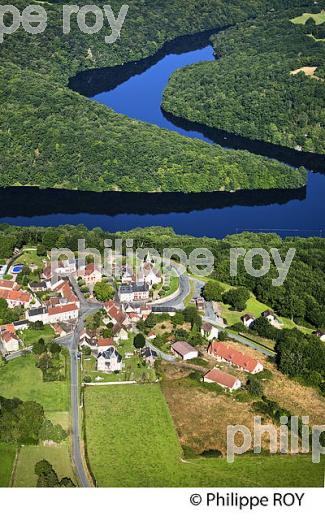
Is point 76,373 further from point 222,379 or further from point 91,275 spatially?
point 91,275

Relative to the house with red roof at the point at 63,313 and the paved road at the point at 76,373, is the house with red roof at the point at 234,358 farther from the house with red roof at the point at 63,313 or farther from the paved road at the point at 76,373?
the house with red roof at the point at 63,313

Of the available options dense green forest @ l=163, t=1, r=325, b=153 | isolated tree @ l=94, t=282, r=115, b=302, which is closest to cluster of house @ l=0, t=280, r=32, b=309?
isolated tree @ l=94, t=282, r=115, b=302

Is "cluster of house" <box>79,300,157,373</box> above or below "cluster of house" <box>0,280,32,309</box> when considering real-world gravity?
below

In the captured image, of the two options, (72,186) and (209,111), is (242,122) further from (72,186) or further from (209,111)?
(72,186)

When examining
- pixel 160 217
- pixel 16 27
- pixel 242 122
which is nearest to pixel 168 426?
pixel 160 217

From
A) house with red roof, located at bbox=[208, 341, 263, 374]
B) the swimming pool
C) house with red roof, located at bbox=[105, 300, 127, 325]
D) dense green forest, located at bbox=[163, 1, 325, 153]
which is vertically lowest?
house with red roof, located at bbox=[208, 341, 263, 374]

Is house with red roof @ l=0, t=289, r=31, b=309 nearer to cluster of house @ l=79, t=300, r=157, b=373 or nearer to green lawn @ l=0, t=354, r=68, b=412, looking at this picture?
cluster of house @ l=79, t=300, r=157, b=373
